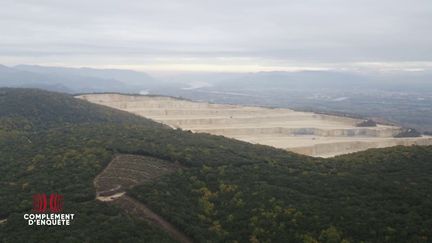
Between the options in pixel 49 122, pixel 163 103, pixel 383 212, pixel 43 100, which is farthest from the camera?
pixel 163 103

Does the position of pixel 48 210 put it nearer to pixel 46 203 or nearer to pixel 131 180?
pixel 46 203

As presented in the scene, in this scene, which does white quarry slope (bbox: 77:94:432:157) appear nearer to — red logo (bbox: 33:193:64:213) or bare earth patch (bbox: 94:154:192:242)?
bare earth patch (bbox: 94:154:192:242)

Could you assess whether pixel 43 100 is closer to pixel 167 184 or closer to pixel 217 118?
pixel 217 118

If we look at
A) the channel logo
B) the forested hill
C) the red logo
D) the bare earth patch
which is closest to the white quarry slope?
the forested hill

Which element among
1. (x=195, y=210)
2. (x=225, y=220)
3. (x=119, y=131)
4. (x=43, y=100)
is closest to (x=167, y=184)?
(x=195, y=210)

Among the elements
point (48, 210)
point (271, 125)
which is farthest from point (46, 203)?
point (271, 125)

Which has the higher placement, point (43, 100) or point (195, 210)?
point (43, 100)

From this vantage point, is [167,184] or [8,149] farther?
[8,149]
